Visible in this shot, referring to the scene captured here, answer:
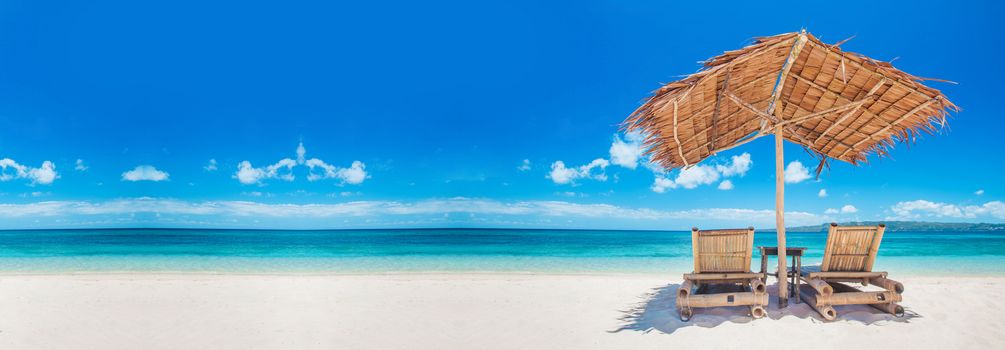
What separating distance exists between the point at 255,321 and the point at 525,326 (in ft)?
9.53

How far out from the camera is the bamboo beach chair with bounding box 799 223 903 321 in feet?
14.8

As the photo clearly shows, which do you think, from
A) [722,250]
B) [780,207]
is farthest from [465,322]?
[780,207]

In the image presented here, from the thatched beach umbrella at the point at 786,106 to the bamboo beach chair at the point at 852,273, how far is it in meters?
0.38

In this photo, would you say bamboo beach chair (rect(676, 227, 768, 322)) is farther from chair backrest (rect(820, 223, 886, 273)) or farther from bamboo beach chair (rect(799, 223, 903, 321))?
chair backrest (rect(820, 223, 886, 273))

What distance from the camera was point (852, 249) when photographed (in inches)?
187

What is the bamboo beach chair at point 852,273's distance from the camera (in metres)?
4.50

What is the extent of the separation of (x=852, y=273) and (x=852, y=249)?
0.81ft

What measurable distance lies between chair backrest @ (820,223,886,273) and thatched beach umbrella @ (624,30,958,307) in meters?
0.43

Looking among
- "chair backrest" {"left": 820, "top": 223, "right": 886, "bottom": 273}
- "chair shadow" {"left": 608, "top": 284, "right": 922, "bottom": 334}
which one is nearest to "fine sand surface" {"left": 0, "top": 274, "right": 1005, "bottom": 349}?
"chair shadow" {"left": 608, "top": 284, "right": 922, "bottom": 334}

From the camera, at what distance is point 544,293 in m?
7.19

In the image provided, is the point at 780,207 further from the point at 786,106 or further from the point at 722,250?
the point at 786,106

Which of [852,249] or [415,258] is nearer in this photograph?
[852,249]

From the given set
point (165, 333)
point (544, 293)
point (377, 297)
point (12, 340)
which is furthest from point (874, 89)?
point (12, 340)

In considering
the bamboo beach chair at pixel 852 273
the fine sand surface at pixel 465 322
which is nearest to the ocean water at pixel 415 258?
the fine sand surface at pixel 465 322
